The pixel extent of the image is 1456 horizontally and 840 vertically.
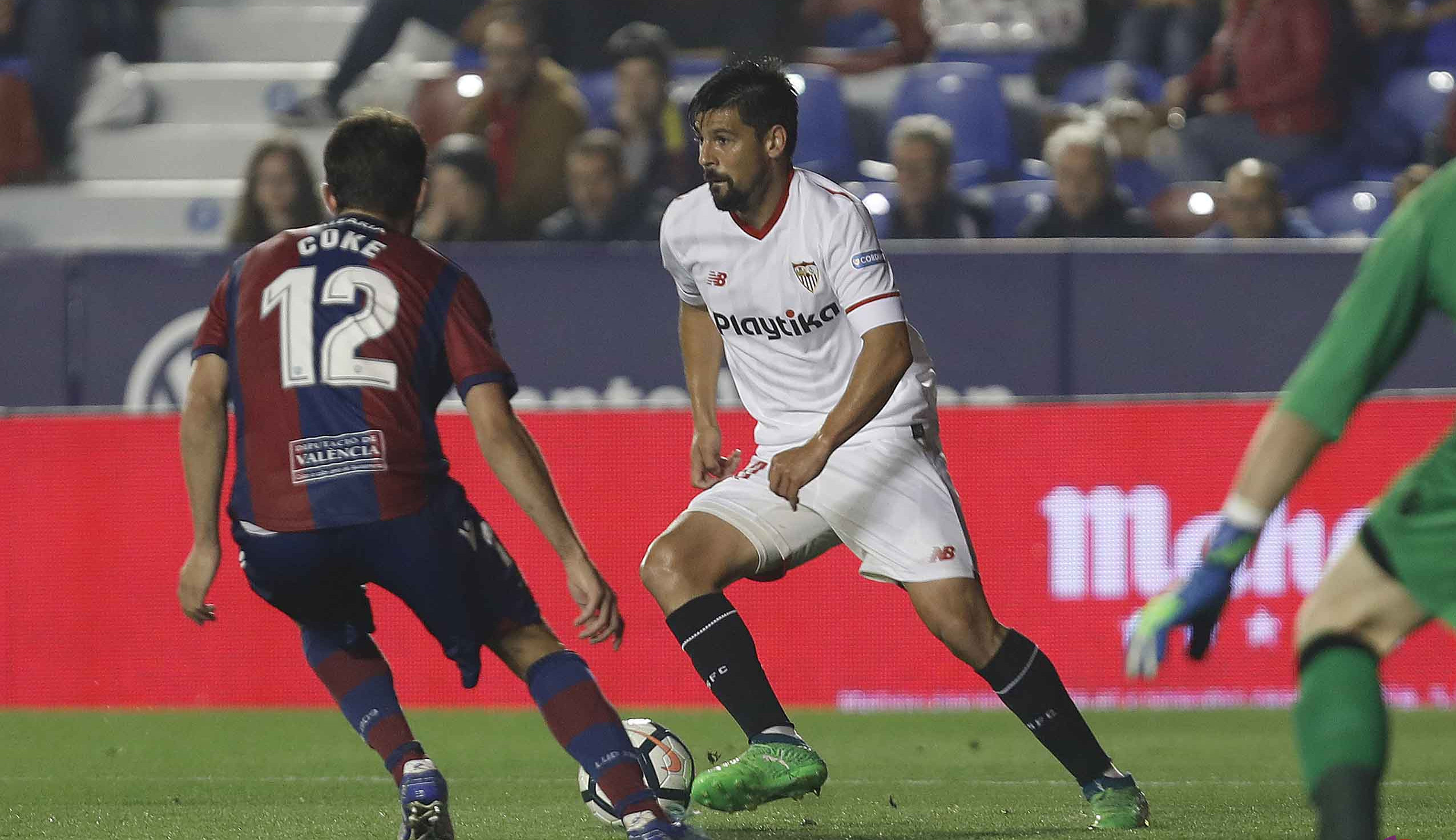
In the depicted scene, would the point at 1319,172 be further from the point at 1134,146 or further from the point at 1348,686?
the point at 1348,686

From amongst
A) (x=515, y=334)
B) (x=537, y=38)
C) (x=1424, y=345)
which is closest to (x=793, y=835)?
(x=515, y=334)

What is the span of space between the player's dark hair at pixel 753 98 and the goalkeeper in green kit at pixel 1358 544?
2.30 metres

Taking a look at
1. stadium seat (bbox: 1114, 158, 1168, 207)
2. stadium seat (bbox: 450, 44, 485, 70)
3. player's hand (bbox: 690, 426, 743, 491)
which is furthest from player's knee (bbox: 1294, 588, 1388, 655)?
stadium seat (bbox: 450, 44, 485, 70)

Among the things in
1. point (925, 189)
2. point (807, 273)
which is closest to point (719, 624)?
point (807, 273)

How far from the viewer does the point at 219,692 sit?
27.5 ft

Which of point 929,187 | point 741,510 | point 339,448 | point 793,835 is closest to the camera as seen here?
point 339,448

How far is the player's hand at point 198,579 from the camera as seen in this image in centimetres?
414

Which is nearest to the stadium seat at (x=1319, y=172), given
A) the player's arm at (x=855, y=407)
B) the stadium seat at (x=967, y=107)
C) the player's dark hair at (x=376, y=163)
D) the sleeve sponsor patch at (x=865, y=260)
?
the stadium seat at (x=967, y=107)

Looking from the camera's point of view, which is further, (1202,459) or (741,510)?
(1202,459)

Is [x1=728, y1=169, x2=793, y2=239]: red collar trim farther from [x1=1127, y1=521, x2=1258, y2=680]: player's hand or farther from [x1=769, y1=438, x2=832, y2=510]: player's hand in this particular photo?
[x1=1127, y1=521, x2=1258, y2=680]: player's hand

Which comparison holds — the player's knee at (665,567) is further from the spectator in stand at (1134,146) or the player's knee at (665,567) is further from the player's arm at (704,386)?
the spectator in stand at (1134,146)

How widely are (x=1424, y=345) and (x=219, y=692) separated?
19.2ft

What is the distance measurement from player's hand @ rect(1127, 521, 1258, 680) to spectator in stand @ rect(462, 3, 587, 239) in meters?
8.01

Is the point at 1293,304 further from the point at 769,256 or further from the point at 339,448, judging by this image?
the point at 339,448
